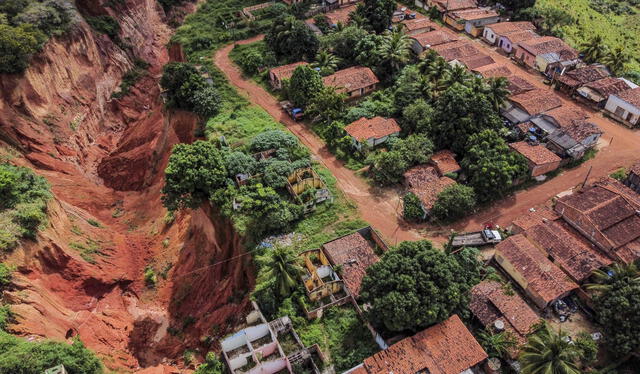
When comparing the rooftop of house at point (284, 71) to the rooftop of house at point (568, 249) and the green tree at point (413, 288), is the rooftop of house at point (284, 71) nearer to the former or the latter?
the green tree at point (413, 288)

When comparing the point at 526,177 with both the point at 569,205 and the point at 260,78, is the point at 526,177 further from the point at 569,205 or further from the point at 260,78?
the point at 260,78

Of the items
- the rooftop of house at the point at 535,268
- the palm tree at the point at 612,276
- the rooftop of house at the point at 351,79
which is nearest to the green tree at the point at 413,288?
the rooftop of house at the point at 535,268

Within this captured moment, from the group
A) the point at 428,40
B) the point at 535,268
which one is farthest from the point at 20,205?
the point at 428,40

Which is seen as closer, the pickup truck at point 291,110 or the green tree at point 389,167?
the green tree at point 389,167

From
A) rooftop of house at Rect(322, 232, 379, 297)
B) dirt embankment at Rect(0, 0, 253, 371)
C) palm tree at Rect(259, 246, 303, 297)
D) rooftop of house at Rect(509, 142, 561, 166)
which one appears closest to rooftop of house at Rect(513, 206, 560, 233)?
rooftop of house at Rect(509, 142, 561, 166)

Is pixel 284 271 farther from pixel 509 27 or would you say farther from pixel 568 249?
pixel 509 27

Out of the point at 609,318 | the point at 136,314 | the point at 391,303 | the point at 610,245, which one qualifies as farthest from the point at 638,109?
the point at 136,314

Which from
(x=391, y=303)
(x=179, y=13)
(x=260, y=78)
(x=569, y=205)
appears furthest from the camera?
(x=179, y=13)
